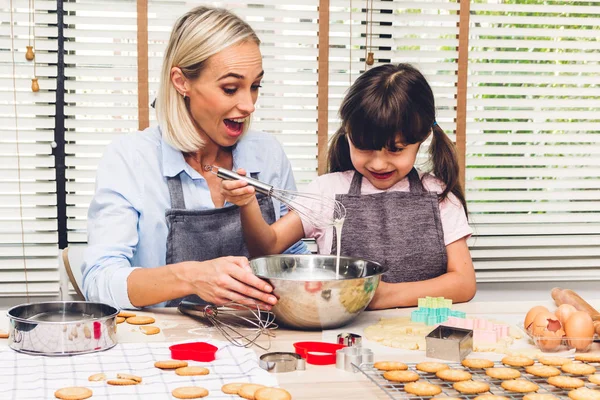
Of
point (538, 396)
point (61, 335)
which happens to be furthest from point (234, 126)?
point (538, 396)

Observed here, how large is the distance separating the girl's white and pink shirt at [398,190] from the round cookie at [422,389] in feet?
3.46

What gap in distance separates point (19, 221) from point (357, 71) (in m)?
1.55

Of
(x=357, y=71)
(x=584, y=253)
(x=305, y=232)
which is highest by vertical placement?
(x=357, y=71)

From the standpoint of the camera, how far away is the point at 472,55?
311cm

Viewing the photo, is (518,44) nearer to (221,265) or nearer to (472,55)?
(472,55)

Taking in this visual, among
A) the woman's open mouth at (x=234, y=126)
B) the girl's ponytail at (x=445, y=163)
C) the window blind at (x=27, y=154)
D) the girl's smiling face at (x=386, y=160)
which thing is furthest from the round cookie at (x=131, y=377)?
the window blind at (x=27, y=154)

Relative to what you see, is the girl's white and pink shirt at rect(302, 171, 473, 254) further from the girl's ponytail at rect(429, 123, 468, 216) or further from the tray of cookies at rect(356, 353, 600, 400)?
the tray of cookies at rect(356, 353, 600, 400)

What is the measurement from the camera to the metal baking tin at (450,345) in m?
1.33

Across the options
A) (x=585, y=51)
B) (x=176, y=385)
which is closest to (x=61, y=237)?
(x=176, y=385)

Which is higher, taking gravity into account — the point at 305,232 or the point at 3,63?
the point at 3,63

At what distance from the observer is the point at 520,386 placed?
3.79 feet

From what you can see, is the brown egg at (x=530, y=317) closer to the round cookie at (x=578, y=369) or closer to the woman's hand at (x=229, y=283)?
the round cookie at (x=578, y=369)

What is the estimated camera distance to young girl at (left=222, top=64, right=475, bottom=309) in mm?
2023

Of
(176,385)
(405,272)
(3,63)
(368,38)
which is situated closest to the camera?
(176,385)
